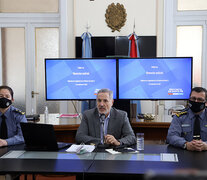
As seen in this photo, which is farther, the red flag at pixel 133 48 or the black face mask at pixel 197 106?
the red flag at pixel 133 48

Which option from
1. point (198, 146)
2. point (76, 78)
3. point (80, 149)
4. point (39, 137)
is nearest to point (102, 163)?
point (80, 149)

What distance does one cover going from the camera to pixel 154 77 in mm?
3338

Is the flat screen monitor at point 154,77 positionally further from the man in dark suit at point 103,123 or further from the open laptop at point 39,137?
the open laptop at point 39,137

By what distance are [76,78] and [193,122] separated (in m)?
1.42

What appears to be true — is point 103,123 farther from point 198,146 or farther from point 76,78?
point 198,146

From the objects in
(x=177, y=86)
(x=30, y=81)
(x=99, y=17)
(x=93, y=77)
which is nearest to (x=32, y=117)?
(x=93, y=77)

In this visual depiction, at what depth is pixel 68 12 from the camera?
17.5ft

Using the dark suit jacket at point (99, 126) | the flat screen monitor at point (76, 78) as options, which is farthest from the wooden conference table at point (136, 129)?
the dark suit jacket at point (99, 126)

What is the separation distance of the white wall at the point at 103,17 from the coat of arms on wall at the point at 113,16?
59mm

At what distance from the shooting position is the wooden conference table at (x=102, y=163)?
179 cm

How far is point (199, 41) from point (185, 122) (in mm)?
3212

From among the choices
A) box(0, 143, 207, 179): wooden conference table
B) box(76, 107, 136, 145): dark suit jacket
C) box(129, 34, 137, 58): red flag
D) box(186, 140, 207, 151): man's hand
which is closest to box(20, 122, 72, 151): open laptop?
box(0, 143, 207, 179): wooden conference table

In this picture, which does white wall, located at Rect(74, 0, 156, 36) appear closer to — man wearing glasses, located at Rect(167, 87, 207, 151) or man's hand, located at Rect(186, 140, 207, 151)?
man wearing glasses, located at Rect(167, 87, 207, 151)

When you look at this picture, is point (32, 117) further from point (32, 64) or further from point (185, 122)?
point (32, 64)
